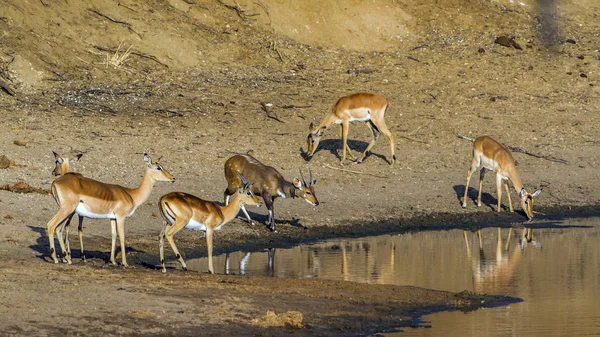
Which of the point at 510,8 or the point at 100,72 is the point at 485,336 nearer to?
the point at 100,72

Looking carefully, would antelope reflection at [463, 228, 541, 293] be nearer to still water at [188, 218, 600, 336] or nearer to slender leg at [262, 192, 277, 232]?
still water at [188, 218, 600, 336]

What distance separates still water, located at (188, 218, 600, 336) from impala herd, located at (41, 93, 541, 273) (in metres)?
0.88

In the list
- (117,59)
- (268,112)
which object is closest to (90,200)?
(268,112)

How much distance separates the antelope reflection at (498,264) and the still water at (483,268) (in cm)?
1

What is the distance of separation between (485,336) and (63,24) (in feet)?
51.8

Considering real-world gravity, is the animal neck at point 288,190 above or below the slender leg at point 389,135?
below

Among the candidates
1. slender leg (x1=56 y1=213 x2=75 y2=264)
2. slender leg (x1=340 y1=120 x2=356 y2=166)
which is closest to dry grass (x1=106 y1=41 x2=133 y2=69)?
slender leg (x1=340 y1=120 x2=356 y2=166)

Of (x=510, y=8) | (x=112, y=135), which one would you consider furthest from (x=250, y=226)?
(x=510, y=8)

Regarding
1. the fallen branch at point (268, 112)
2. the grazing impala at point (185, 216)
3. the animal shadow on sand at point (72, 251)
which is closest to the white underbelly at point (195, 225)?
the grazing impala at point (185, 216)

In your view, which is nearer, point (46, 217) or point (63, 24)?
point (46, 217)

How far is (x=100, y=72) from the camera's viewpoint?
22609mm

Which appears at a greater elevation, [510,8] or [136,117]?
[510,8]

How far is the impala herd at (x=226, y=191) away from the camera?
1208 centimetres

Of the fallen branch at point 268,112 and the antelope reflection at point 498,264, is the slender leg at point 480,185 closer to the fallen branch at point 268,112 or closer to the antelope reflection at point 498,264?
the antelope reflection at point 498,264
